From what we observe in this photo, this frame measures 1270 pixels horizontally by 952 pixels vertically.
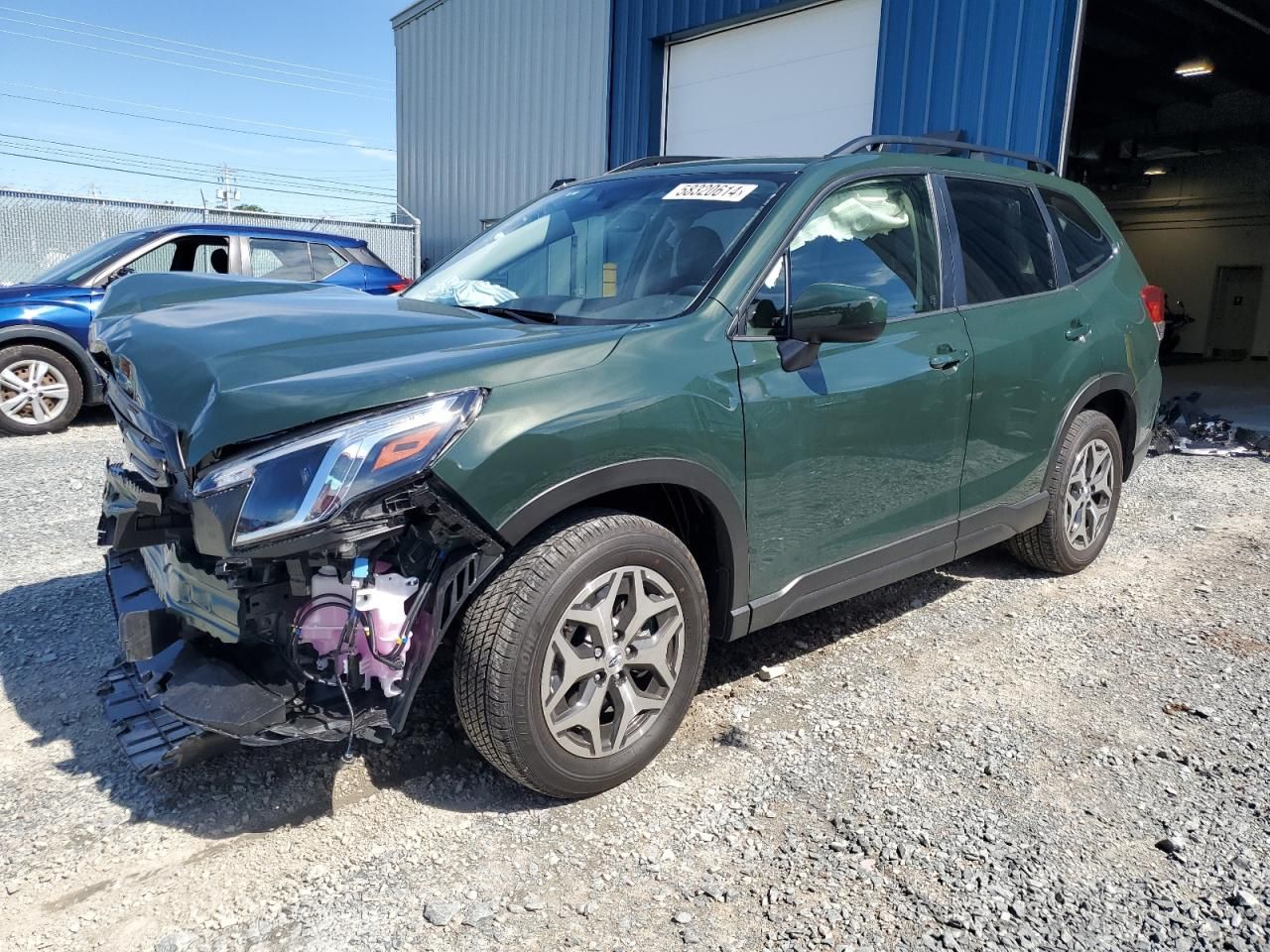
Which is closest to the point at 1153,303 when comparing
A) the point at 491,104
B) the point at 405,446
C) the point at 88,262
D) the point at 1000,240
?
the point at 1000,240

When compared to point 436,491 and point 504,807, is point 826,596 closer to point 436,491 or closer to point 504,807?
point 504,807

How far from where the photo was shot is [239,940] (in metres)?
2.14

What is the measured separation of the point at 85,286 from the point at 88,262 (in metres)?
0.42

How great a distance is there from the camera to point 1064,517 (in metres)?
4.45

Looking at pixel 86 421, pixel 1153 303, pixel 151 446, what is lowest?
pixel 86 421

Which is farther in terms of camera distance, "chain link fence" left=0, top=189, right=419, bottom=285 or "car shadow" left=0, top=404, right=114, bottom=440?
"chain link fence" left=0, top=189, right=419, bottom=285

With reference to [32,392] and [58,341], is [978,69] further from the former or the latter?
[32,392]

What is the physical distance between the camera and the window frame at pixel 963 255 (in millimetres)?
3682

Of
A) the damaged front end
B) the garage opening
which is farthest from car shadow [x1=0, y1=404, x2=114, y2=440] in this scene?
the garage opening

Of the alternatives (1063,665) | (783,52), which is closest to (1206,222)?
(783,52)

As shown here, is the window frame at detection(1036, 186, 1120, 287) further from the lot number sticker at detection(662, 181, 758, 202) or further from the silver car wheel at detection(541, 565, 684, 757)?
the silver car wheel at detection(541, 565, 684, 757)

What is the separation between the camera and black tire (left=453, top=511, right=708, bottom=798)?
2.40m

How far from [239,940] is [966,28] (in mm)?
8354

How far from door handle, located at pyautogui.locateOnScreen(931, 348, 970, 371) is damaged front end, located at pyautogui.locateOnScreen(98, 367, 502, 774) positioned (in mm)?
1841
